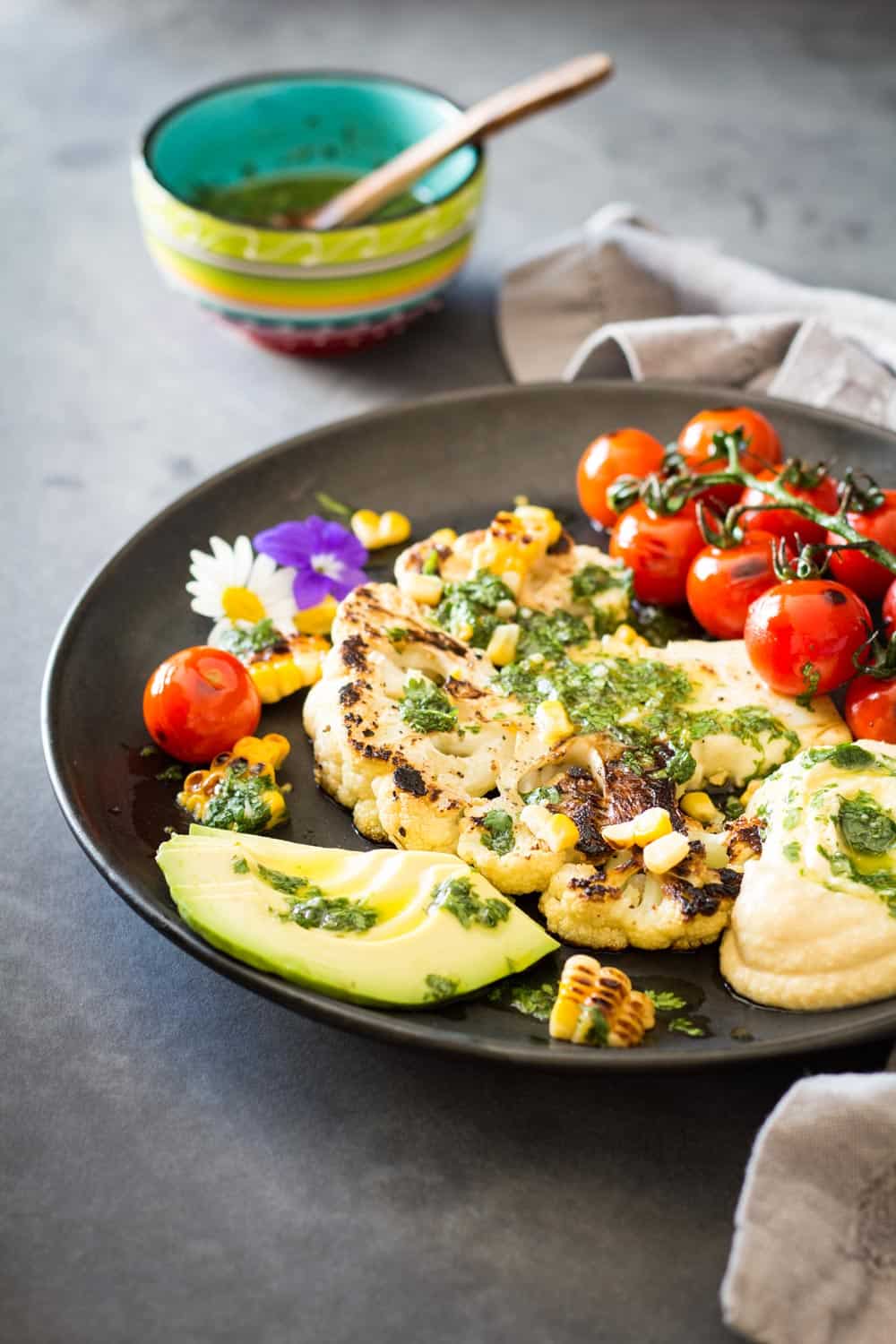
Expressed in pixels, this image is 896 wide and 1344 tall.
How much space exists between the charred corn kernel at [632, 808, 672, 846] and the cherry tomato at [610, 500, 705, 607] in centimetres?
101

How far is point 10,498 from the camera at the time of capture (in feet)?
15.2

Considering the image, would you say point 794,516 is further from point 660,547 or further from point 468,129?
point 468,129

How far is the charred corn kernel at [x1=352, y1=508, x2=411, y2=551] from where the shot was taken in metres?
4.10

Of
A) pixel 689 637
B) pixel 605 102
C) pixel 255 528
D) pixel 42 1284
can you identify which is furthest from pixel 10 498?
pixel 605 102

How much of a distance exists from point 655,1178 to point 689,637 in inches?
62.8

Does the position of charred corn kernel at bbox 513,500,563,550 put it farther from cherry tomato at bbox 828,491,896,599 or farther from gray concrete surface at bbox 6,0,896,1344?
gray concrete surface at bbox 6,0,896,1344

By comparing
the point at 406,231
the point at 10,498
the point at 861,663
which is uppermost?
the point at 406,231

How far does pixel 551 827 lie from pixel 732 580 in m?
0.96

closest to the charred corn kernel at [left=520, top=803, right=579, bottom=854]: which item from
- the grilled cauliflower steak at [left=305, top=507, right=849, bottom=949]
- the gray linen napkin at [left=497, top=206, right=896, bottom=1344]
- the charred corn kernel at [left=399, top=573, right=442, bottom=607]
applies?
the grilled cauliflower steak at [left=305, top=507, right=849, bottom=949]

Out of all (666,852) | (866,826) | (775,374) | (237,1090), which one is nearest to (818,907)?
(866,826)

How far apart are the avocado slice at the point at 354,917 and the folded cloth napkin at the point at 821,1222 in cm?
60

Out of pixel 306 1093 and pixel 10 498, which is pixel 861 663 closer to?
pixel 306 1093

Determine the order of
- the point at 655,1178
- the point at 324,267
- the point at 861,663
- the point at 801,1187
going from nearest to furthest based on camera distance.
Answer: the point at 801,1187 < the point at 655,1178 < the point at 861,663 < the point at 324,267

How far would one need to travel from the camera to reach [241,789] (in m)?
3.26
